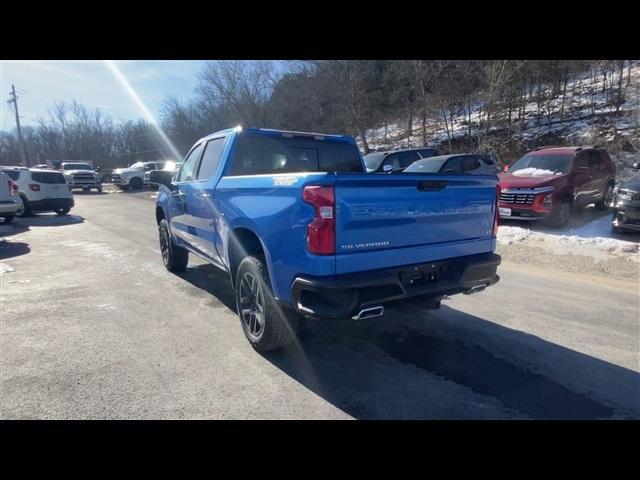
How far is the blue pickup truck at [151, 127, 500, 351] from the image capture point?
276 centimetres

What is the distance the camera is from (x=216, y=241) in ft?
14.3

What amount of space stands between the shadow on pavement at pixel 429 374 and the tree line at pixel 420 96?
939cm

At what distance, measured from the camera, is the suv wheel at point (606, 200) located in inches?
416

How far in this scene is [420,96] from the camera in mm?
23250

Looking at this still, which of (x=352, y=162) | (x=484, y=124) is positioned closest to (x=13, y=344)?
(x=352, y=162)

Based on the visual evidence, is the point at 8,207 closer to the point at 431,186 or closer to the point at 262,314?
the point at 262,314

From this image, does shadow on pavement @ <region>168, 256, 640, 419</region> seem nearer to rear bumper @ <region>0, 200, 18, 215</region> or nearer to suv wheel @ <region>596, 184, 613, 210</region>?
suv wheel @ <region>596, 184, 613, 210</region>

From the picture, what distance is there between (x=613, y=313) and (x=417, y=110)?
2293 cm

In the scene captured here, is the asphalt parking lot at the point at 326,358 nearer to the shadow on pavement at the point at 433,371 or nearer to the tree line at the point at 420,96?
the shadow on pavement at the point at 433,371

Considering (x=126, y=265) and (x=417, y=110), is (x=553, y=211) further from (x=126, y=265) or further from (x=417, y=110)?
(x=417, y=110)

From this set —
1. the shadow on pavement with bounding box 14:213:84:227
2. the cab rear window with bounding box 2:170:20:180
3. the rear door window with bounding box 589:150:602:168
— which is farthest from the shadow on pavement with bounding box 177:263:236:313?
the cab rear window with bounding box 2:170:20:180

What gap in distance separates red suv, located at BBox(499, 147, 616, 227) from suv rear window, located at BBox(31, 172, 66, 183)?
16.2 meters

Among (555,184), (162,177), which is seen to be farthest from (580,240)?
(162,177)
